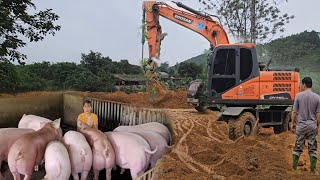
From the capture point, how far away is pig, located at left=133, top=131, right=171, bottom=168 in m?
5.66

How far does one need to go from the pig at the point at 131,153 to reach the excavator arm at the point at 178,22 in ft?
23.4

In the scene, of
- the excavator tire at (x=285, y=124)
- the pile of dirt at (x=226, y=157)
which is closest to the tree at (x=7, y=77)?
the pile of dirt at (x=226, y=157)

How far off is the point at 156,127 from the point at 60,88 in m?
2.34

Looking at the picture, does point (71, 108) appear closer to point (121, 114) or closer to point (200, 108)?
point (121, 114)

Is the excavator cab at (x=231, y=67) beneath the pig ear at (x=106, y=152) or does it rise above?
above

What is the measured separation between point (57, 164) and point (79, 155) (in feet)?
1.16

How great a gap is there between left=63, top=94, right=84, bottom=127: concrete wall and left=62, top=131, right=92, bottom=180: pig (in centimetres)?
357

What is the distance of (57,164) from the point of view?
4.52 metres

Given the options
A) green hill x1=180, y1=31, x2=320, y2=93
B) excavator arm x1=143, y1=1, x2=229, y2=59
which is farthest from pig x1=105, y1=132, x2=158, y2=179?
green hill x1=180, y1=31, x2=320, y2=93

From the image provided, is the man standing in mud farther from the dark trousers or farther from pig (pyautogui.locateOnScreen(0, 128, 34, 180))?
pig (pyautogui.locateOnScreen(0, 128, 34, 180))

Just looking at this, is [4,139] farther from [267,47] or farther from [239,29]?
[267,47]

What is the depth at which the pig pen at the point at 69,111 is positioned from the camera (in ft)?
23.3

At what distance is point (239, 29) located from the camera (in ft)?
65.5

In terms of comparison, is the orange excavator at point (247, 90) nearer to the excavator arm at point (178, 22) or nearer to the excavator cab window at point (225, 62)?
the excavator cab window at point (225, 62)
